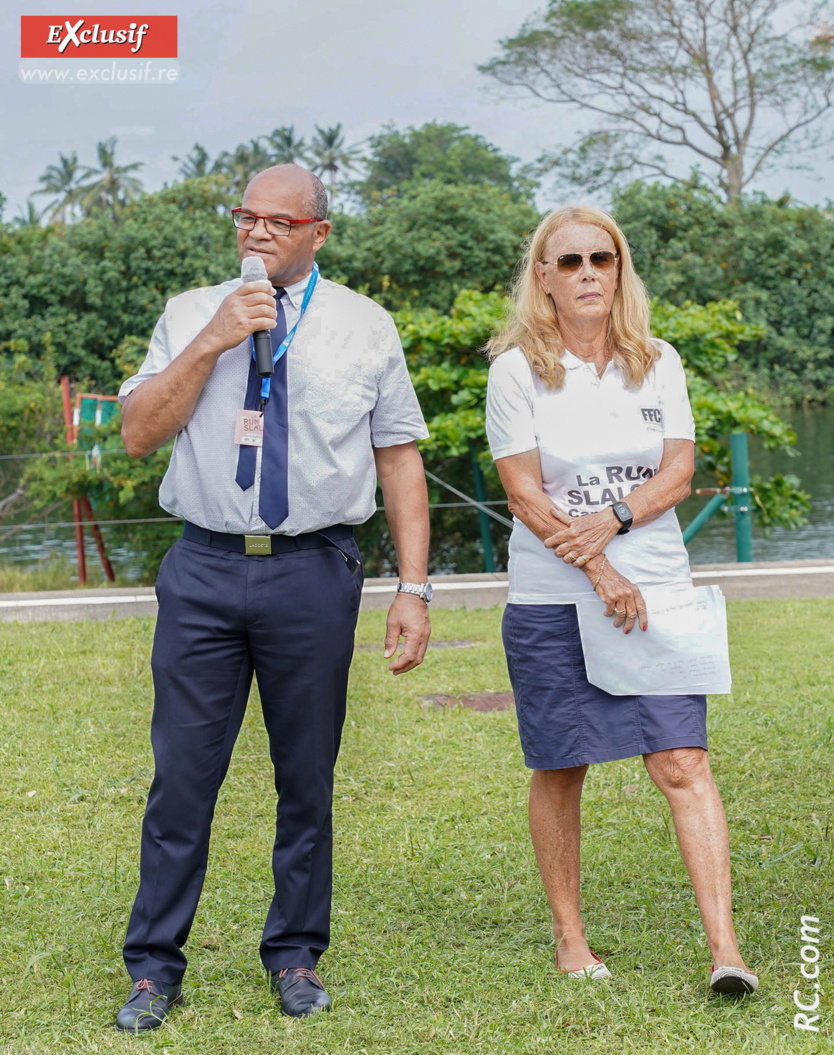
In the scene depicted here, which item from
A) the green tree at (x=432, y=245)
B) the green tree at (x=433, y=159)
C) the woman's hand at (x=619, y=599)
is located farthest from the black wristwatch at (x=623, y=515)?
the green tree at (x=433, y=159)

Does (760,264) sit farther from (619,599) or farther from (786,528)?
(619,599)

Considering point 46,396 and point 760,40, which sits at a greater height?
point 760,40

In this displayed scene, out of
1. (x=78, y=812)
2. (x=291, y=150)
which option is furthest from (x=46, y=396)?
(x=291, y=150)

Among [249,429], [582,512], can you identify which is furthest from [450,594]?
[249,429]

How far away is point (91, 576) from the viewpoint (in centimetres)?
1273

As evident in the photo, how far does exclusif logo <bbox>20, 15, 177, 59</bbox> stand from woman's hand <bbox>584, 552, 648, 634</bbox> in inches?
295

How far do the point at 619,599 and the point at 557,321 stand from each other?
750 millimetres

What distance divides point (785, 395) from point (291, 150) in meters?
43.6

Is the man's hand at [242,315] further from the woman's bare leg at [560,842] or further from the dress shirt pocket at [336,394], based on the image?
the woman's bare leg at [560,842]

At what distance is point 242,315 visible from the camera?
2.78 meters

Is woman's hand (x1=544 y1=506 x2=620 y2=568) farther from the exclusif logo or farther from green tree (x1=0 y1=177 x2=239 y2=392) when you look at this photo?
green tree (x1=0 y1=177 x2=239 y2=392)

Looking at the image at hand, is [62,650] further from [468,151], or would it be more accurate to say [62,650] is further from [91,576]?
[468,151]

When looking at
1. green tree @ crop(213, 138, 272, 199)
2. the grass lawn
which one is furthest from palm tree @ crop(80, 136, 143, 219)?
the grass lawn

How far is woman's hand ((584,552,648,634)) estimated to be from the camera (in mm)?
3070
